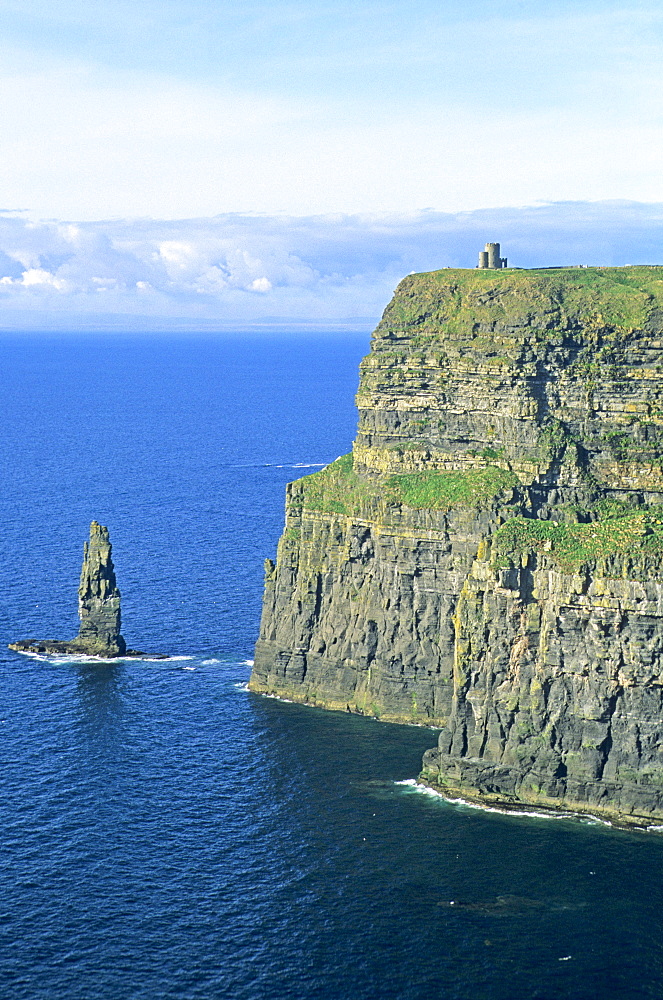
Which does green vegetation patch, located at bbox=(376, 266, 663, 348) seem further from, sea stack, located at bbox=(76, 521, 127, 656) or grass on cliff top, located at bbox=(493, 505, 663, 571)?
sea stack, located at bbox=(76, 521, 127, 656)

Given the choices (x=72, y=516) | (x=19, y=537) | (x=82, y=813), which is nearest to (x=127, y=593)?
(x=19, y=537)

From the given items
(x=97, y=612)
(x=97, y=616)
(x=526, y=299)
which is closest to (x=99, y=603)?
(x=97, y=612)

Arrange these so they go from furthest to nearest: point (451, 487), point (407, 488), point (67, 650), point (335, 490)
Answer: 1. point (67, 650)
2. point (335, 490)
3. point (407, 488)
4. point (451, 487)

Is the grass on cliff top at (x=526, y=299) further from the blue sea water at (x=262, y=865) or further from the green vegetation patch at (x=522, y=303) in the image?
the blue sea water at (x=262, y=865)

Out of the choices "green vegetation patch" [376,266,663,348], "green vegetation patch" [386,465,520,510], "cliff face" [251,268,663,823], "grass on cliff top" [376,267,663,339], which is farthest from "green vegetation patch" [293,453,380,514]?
"grass on cliff top" [376,267,663,339]

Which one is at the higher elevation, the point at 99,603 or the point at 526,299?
the point at 526,299

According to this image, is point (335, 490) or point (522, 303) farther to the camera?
point (335, 490)

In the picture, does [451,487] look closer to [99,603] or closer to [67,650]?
[99,603]
